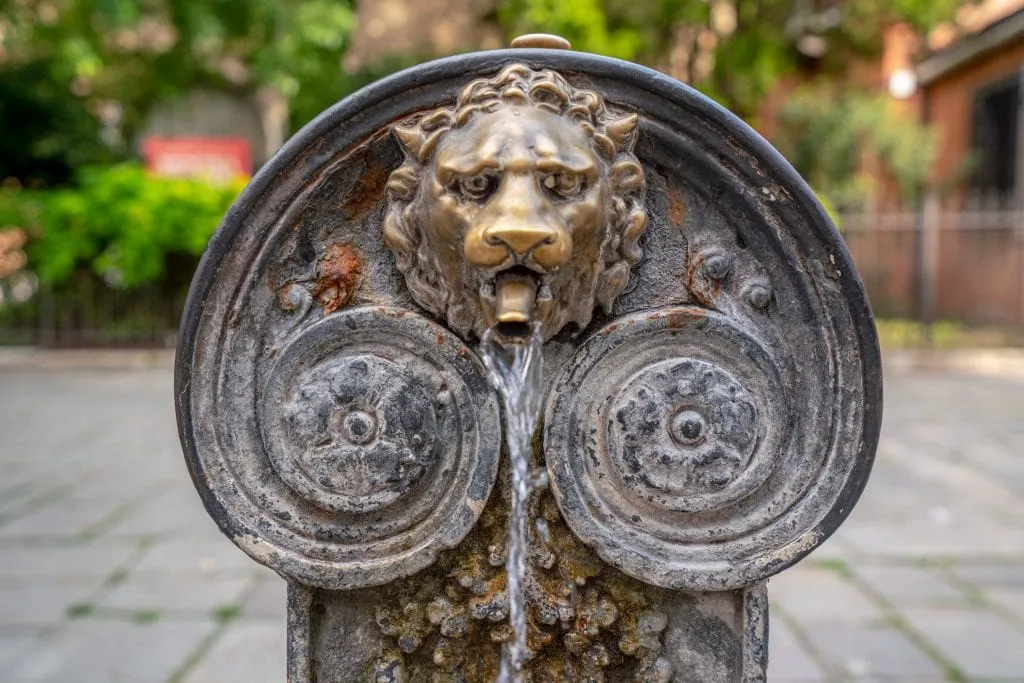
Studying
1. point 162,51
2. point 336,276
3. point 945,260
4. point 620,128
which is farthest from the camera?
point 162,51

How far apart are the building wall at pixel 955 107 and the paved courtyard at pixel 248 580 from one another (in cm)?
788

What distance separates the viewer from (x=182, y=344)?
1497 mm

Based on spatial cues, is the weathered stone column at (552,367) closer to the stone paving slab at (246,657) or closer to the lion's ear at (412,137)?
the lion's ear at (412,137)

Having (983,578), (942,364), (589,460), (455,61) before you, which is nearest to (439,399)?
(589,460)

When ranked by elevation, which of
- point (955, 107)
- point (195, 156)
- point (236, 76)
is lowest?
point (195, 156)

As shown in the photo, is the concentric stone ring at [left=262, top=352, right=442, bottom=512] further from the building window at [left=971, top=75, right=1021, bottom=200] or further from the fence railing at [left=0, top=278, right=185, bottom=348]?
the building window at [left=971, top=75, right=1021, bottom=200]

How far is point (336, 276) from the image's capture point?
1535 millimetres

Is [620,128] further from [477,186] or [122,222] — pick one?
[122,222]

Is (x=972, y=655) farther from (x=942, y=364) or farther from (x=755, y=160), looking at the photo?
(x=942, y=364)

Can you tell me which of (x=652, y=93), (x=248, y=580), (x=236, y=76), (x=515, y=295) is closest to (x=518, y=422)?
(x=515, y=295)

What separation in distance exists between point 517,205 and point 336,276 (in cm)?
42

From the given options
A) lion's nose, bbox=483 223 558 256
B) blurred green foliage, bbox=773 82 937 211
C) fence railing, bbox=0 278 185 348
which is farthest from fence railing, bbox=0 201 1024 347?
lion's nose, bbox=483 223 558 256

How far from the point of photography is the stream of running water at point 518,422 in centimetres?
149

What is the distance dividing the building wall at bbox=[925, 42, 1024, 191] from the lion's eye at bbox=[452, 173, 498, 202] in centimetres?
1182
